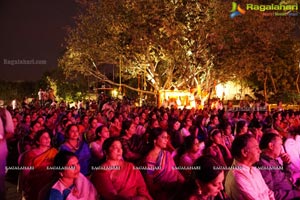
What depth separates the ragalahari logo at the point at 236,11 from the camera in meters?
20.6

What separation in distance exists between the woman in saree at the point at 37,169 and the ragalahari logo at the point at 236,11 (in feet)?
56.7

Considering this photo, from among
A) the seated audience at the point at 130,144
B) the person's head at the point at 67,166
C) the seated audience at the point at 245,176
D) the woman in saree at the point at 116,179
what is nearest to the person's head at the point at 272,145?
the seated audience at the point at 245,176

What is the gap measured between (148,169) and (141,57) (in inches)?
693

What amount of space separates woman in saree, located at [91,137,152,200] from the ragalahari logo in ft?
58.0

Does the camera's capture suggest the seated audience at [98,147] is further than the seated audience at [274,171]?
Yes

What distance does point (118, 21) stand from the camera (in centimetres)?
2108

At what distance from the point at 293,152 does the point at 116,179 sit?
2.98 meters

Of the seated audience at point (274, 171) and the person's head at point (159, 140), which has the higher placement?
the person's head at point (159, 140)

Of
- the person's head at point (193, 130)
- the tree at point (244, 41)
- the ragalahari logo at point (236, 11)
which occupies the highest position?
the ragalahari logo at point (236, 11)

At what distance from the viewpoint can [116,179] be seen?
4.19 metres

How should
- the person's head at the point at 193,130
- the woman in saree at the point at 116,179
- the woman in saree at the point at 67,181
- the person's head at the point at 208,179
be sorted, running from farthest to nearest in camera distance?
the person's head at the point at 193,130 → the woman in saree at the point at 116,179 → the woman in saree at the point at 67,181 → the person's head at the point at 208,179

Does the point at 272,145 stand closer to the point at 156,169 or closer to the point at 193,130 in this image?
the point at 156,169

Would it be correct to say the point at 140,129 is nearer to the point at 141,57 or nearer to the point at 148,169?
the point at 148,169

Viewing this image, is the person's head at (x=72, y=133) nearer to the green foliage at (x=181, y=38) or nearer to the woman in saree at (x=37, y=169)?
the woman in saree at (x=37, y=169)
